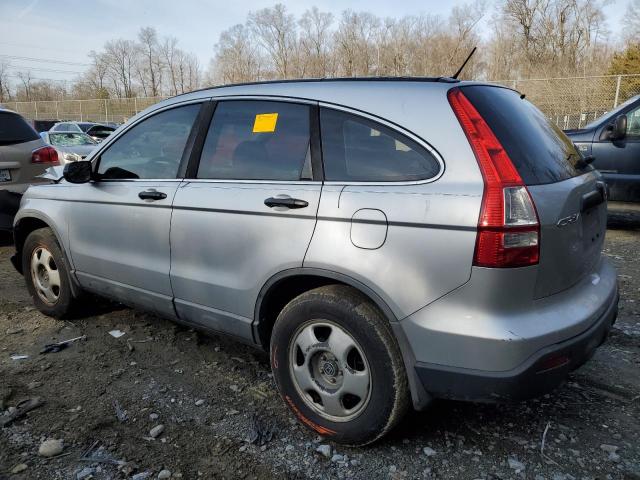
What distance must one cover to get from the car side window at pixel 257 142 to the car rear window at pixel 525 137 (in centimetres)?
86

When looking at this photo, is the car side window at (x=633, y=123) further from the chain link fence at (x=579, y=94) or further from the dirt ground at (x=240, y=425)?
the chain link fence at (x=579, y=94)

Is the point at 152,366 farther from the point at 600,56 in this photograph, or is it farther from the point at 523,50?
the point at 523,50

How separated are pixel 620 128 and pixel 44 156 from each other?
7.33 metres

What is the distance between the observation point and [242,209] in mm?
2645

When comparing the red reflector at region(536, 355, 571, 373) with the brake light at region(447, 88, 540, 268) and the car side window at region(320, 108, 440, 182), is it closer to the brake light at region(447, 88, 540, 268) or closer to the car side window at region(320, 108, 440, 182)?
the brake light at region(447, 88, 540, 268)

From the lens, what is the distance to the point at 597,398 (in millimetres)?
2881

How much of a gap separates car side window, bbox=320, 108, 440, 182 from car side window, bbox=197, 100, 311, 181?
0.14 m

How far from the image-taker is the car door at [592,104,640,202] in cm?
658

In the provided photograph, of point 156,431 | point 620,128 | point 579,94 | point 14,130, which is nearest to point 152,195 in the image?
point 156,431

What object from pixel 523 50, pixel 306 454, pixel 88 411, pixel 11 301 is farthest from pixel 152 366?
pixel 523 50

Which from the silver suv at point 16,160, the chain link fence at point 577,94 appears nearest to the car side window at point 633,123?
the silver suv at point 16,160

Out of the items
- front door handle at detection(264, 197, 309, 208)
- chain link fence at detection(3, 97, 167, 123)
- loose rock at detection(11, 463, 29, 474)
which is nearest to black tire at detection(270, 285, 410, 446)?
front door handle at detection(264, 197, 309, 208)

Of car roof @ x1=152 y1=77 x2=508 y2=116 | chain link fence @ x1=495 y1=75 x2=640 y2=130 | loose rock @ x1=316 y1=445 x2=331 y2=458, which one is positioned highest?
chain link fence @ x1=495 y1=75 x2=640 y2=130

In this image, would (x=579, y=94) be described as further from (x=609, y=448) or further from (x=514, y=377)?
(x=514, y=377)
